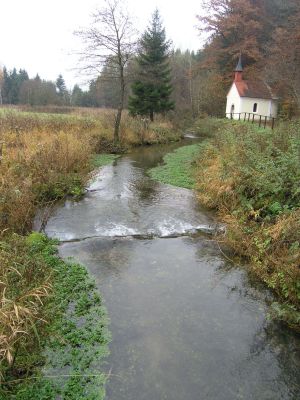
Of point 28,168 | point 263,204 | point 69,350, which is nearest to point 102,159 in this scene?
point 28,168

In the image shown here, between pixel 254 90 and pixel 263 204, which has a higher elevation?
pixel 254 90

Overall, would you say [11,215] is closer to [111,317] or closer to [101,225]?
[101,225]

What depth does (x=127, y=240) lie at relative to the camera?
6594 millimetres

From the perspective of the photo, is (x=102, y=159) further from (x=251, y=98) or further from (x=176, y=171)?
(x=251, y=98)

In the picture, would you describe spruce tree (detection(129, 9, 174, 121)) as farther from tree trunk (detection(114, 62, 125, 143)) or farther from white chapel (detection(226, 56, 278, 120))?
tree trunk (detection(114, 62, 125, 143))

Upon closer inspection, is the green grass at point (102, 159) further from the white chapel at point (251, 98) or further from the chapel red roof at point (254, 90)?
the chapel red roof at point (254, 90)

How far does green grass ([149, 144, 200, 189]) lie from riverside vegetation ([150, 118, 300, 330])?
140mm

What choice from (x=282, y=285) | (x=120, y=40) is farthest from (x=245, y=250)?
(x=120, y=40)

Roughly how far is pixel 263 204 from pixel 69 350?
16.3 ft

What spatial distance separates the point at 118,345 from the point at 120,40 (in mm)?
15275

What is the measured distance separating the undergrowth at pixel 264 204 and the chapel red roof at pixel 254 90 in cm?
2365

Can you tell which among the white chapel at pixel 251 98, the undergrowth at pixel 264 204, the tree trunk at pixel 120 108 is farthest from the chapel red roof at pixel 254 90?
the undergrowth at pixel 264 204

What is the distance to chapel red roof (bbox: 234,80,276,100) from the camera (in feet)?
105

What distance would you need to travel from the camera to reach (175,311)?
453cm
